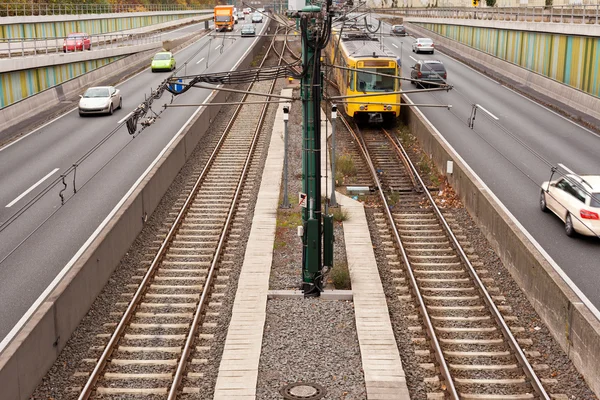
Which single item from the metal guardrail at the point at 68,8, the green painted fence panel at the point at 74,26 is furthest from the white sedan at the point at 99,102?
the metal guardrail at the point at 68,8

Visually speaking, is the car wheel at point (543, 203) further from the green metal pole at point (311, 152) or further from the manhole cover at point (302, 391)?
the manhole cover at point (302, 391)

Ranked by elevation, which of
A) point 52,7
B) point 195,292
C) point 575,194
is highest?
point 52,7

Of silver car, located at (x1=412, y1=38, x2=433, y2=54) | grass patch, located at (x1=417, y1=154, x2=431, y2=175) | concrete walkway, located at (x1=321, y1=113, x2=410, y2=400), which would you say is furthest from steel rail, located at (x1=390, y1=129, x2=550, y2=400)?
silver car, located at (x1=412, y1=38, x2=433, y2=54)

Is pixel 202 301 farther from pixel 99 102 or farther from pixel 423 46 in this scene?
pixel 423 46

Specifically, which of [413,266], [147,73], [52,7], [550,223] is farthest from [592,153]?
[52,7]

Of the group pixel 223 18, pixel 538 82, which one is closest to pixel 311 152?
pixel 538 82

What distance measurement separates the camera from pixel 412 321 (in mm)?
16078

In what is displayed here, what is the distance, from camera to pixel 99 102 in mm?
38469

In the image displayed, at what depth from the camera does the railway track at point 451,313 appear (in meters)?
13.4

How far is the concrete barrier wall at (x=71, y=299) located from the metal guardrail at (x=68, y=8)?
4317 cm

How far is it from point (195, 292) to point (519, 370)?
25.0ft

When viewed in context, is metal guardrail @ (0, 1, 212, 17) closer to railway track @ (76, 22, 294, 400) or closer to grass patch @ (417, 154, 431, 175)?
grass patch @ (417, 154, 431, 175)

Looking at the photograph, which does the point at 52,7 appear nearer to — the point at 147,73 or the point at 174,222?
the point at 147,73

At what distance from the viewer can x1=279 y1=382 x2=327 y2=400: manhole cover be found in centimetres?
1267
